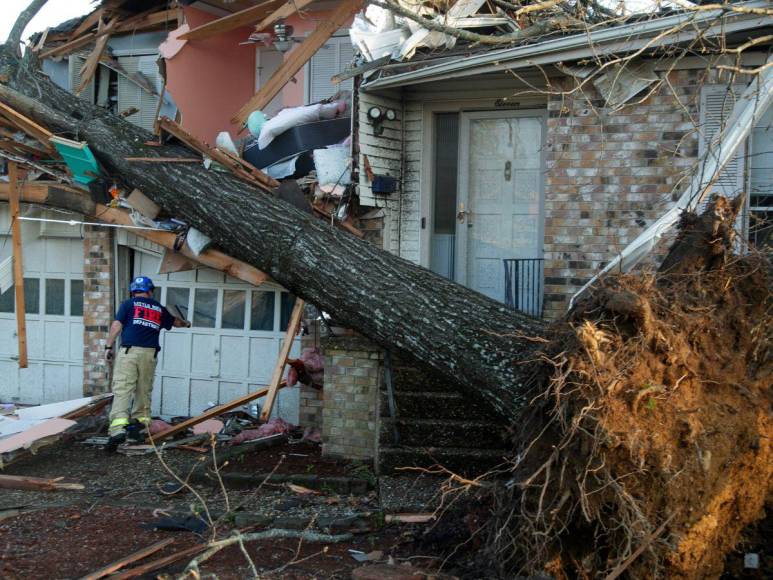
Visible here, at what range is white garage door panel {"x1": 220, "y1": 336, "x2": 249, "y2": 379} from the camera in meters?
11.2

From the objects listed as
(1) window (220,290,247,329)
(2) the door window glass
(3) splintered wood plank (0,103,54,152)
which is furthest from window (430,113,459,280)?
(2) the door window glass

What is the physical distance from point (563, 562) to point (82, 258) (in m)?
8.71

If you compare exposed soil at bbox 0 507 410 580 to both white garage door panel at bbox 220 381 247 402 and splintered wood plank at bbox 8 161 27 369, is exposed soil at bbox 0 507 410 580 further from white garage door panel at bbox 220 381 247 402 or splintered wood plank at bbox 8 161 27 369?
white garage door panel at bbox 220 381 247 402

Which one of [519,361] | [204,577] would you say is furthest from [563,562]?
[204,577]

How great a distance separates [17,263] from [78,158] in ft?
4.61

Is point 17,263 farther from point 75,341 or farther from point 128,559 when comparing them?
point 128,559

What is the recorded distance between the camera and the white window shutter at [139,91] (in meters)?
13.5

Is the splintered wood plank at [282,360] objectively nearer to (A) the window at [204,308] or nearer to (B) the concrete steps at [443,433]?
(A) the window at [204,308]

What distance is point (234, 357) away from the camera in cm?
1123

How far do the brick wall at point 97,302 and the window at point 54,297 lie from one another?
66 cm

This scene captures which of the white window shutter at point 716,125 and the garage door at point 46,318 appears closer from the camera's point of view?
the white window shutter at point 716,125

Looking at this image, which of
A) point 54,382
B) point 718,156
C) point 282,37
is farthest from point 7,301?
point 718,156

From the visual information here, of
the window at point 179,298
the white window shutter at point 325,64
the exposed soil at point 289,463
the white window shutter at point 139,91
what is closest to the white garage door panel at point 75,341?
the window at point 179,298

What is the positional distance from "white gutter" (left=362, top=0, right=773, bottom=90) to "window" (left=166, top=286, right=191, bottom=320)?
3.65 metres
